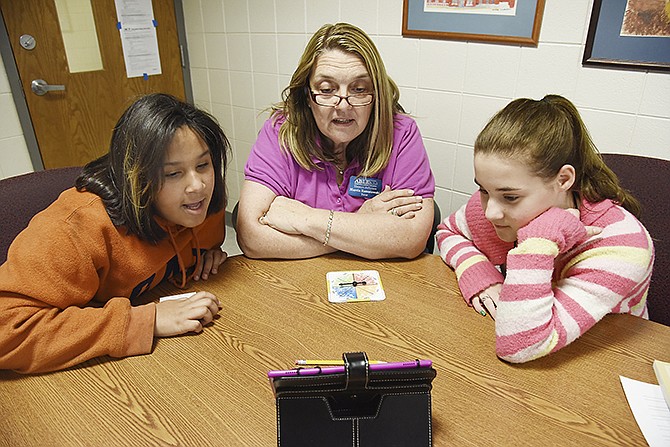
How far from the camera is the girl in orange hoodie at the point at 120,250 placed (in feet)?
3.28

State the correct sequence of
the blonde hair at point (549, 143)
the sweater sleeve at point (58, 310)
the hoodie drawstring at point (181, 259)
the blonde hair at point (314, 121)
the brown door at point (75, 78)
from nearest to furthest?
the sweater sleeve at point (58, 310) < the blonde hair at point (549, 143) < the hoodie drawstring at point (181, 259) < the blonde hair at point (314, 121) < the brown door at point (75, 78)

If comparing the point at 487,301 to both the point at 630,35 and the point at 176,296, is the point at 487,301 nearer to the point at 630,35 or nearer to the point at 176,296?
the point at 176,296

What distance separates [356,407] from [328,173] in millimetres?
1032

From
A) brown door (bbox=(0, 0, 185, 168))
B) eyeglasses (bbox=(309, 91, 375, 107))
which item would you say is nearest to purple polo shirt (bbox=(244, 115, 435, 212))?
eyeglasses (bbox=(309, 91, 375, 107))

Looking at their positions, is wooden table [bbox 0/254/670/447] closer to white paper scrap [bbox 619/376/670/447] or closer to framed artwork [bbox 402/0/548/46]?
white paper scrap [bbox 619/376/670/447]

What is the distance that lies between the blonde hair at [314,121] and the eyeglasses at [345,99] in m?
0.03

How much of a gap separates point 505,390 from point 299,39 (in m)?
2.29

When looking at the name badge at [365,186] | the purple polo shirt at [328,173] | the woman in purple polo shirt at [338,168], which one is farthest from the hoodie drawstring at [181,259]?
the name badge at [365,186]

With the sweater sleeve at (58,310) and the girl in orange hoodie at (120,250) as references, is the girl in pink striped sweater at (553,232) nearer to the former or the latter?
the girl in orange hoodie at (120,250)

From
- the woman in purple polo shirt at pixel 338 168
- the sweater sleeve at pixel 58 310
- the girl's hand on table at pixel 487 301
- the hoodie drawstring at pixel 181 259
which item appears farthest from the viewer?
the woman in purple polo shirt at pixel 338 168

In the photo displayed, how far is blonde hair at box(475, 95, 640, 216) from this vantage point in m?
1.09

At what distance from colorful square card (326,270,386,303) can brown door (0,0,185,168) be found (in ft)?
6.51

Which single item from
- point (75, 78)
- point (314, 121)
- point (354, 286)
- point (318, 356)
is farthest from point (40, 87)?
point (318, 356)

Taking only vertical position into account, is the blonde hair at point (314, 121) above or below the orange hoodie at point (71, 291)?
above
